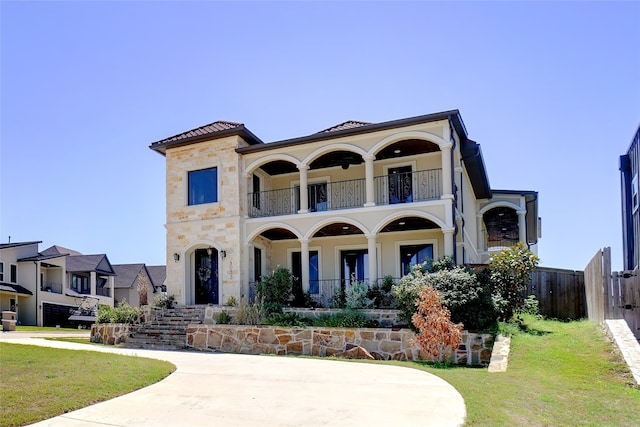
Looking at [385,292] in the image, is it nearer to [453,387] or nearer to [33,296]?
[453,387]

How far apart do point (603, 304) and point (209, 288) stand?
44.8ft

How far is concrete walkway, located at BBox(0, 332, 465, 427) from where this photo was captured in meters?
6.67

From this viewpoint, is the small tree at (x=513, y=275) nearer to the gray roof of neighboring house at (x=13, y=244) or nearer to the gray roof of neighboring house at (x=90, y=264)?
the gray roof of neighboring house at (x=13, y=244)

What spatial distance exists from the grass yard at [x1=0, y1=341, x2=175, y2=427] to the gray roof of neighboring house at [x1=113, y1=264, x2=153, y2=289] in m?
39.8

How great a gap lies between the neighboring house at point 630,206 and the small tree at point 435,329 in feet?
25.8

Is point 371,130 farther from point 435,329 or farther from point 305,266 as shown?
point 435,329

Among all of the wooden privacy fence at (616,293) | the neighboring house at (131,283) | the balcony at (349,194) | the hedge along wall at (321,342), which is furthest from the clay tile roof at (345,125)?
the neighboring house at (131,283)

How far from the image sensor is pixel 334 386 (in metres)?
8.90

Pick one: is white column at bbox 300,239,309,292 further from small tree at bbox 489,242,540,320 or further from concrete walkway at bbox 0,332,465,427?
concrete walkway at bbox 0,332,465,427

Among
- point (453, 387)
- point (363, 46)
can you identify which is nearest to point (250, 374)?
point (453, 387)

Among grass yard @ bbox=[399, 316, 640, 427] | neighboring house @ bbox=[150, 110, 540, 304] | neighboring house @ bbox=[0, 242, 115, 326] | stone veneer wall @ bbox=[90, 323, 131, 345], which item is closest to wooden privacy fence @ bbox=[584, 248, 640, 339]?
grass yard @ bbox=[399, 316, 640, 427]

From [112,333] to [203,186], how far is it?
20.7 feet

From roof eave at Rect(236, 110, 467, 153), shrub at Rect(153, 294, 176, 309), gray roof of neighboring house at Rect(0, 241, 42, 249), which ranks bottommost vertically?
shrub at Rect(153, 294, 176, 309)

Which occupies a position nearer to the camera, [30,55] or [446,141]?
[30,55]
